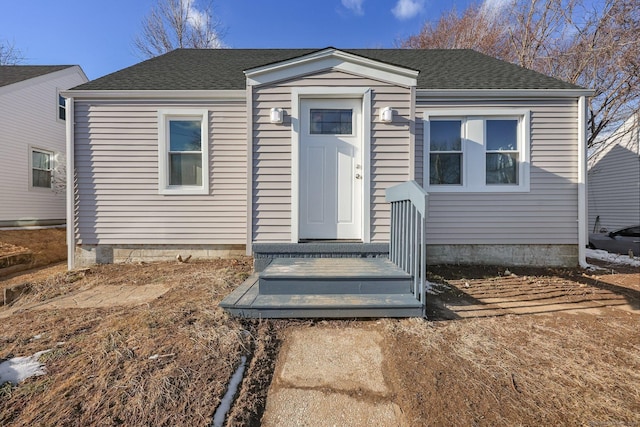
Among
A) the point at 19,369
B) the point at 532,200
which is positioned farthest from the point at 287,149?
the point at 532,200

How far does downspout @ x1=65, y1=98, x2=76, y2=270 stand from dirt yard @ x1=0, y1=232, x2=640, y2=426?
5.70 feet

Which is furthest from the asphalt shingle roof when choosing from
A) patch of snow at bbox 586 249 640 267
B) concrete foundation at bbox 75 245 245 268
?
patch of snow at bbox 586 249 640 267

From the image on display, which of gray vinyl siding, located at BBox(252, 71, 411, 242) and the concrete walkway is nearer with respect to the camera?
the concrete walkway

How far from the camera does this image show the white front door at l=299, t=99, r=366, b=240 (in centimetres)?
414

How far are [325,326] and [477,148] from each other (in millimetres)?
4474

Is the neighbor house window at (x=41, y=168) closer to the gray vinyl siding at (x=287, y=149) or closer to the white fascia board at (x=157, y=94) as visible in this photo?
the white fascia board at (x=157, y=94)

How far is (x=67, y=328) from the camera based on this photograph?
248 centimetres

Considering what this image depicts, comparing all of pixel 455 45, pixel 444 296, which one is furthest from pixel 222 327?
pixel 455 45

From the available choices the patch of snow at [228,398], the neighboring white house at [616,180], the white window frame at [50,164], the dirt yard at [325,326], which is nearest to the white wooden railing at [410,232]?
the dirt yard at [325,326]

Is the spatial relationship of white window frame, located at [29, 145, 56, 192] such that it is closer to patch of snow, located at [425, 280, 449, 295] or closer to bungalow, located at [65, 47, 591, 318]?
bungalow, located at [65, 47, 591, 318]

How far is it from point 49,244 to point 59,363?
7878 millimetres

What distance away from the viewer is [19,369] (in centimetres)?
185

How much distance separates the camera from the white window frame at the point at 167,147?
504cm

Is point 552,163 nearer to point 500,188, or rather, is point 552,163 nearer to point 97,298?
point 500,188
